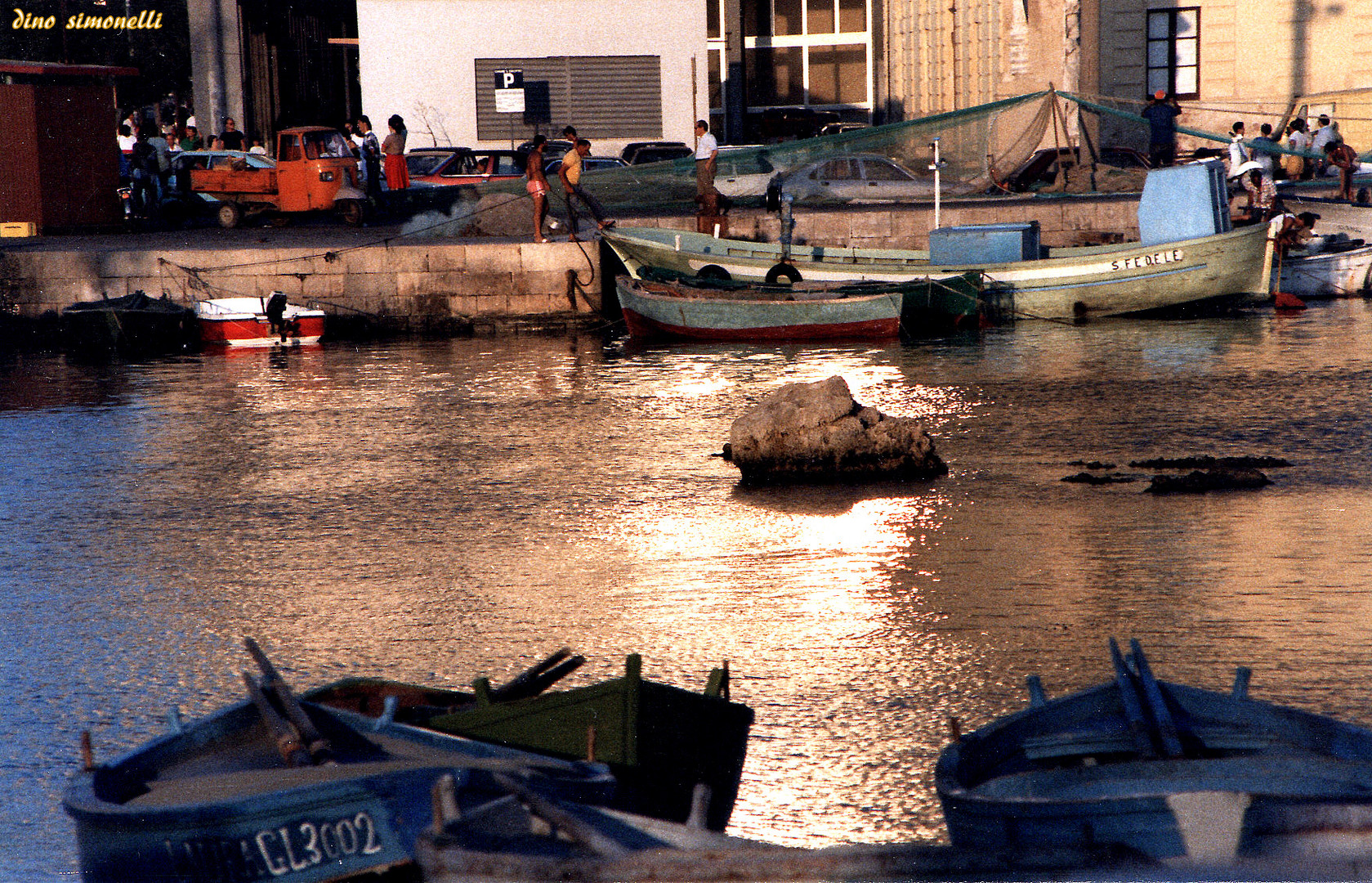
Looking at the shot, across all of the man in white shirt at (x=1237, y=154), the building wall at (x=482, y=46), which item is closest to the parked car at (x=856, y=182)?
the man in white shirt at (x=1237, y=154)

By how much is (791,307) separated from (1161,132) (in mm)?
11366

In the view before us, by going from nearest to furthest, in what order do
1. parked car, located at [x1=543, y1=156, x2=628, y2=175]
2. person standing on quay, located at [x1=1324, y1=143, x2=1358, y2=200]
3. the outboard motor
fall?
the outboard motor < person standing on quay, located at [x1=1324, y1=143, x2=1358, y2=200] < parked car, located at [x1=543, y1=156, x2=628, y2=175]

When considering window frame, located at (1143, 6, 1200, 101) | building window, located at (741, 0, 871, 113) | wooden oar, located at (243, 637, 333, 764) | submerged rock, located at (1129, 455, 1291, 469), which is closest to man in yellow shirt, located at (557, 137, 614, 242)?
submerged rock, located at (1129, 455, 1291, 469)

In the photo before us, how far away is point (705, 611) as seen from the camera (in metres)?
6.71

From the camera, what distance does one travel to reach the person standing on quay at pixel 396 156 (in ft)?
76.0

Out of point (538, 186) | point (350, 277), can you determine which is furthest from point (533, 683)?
point (350, 277)

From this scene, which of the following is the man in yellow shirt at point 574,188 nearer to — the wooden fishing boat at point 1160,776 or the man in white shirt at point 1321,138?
the man in white shirt at point 1321,138

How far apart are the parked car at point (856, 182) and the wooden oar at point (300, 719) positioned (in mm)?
17189

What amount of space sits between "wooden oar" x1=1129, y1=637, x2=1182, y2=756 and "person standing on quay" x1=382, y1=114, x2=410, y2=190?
2050 centimetres

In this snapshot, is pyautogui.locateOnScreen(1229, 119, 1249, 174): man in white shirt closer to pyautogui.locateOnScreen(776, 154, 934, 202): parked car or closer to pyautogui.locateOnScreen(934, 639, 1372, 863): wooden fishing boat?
pyautogui.locateOnScreen(776, 154, 934, 202): parked car

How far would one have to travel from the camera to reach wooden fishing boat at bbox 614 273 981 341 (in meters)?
16.1

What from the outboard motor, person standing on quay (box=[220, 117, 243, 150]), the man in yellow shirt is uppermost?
person standing on quay (box=[220, 117, 243, 150])

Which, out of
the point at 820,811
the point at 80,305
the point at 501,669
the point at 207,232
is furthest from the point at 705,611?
the point at 207,232

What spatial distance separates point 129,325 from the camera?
17422mm
